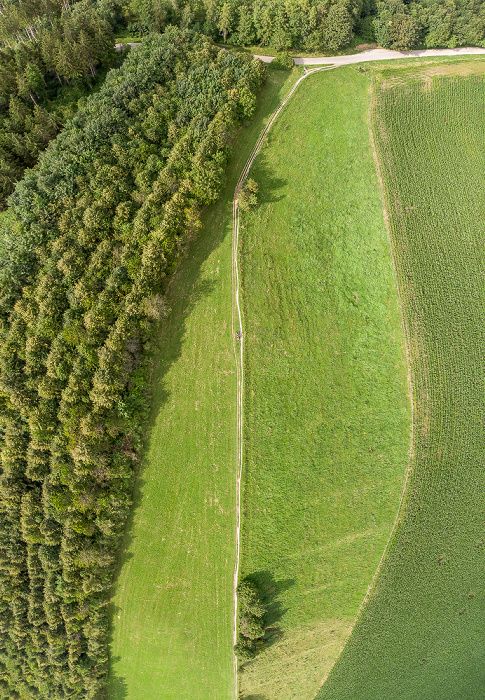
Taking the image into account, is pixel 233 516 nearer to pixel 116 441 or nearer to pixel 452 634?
pixel 116 441

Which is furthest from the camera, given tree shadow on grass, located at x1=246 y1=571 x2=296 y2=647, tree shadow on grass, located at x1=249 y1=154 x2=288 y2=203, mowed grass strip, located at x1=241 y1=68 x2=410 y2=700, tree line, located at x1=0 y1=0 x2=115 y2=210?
tree shadow on grass, located at x1=249 y1=154 x2=288 y2=203

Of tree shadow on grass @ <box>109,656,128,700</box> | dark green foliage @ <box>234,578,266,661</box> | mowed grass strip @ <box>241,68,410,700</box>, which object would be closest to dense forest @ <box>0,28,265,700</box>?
tree shadow on grass @ <box>109,656,128,700</box>

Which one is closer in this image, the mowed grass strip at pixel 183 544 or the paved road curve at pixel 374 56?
the mowed grass strip at pixel 183 544

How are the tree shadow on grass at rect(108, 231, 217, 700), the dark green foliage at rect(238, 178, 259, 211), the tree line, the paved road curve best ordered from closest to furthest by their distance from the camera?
1. the tree shadow on grass at rect(108, 231, 217, 700)
2. the dark green foliage at rect(238, 178, 259, 211)
3. the tree line
4. the paved road curve

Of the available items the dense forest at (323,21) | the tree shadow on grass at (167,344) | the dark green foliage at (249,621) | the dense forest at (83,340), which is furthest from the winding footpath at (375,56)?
the dark green foliage at (249,621)

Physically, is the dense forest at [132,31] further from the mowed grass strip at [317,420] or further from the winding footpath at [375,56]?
the mowed grass strip at [317,420]

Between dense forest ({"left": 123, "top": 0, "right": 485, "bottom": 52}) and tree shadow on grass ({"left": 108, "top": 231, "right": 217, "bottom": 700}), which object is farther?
dense forest ({"left": 123, "top": 0, "right": 485, "bottom": 52})

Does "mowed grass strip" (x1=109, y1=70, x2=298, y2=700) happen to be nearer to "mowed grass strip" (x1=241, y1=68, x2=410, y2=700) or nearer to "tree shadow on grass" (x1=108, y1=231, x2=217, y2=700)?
"tree shadow on grass" (x1=108, y1=231, x2=217, y2=700)
